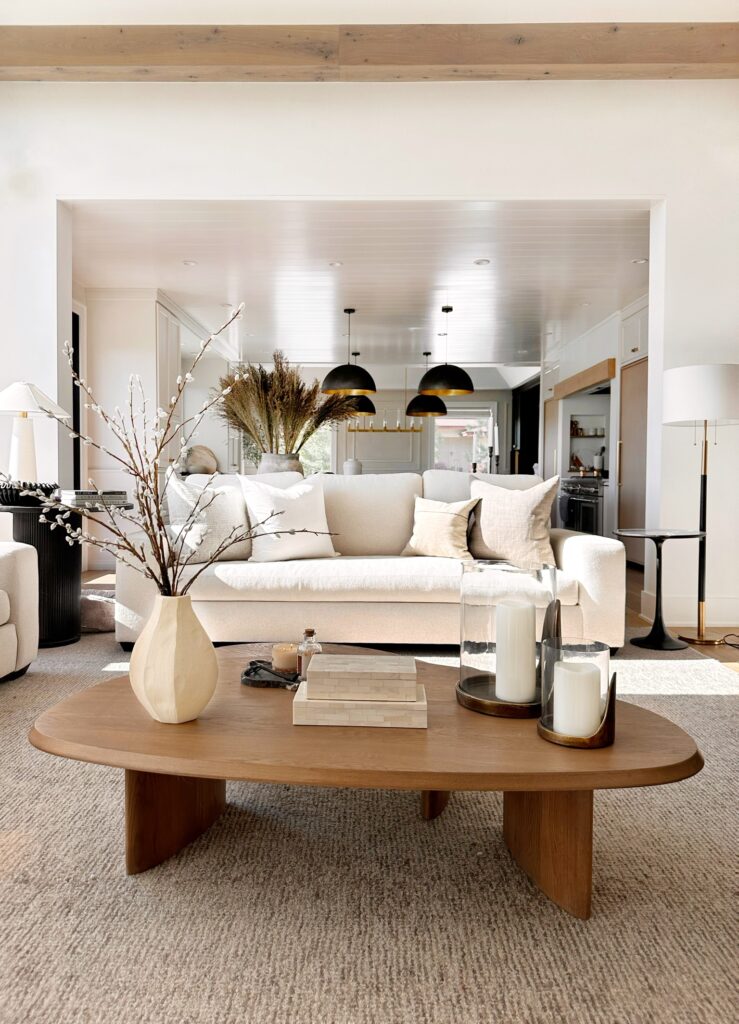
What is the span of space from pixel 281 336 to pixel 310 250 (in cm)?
357

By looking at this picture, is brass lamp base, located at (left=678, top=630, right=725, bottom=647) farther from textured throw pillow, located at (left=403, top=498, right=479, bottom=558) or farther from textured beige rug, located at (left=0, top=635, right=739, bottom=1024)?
textured beige rug, located at (left=0, top=635, right=739, bottom=1024)

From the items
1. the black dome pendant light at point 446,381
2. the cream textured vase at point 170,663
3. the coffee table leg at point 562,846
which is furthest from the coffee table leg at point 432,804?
the black dome pendant light at point 446,381

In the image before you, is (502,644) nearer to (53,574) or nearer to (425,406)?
(53,574)

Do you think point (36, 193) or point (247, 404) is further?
point (247, 404)

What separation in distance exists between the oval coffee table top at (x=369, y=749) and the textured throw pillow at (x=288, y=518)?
2100 millimetres

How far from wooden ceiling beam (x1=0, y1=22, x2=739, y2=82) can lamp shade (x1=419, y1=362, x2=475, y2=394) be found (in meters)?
3.56

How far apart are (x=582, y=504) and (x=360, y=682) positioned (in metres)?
7.58

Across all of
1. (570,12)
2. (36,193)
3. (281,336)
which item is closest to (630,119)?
(570,12)

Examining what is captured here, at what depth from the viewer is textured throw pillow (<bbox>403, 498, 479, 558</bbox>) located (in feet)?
12.7

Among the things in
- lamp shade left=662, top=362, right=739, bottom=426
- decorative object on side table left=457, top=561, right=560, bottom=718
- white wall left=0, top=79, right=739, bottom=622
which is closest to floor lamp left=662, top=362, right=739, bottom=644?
lamp shade left=662, top=362, right=739, bottom=426

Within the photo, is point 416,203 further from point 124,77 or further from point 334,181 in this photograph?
point 124,77

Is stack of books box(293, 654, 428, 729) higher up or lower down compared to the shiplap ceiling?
lower down

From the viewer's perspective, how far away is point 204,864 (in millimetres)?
1657

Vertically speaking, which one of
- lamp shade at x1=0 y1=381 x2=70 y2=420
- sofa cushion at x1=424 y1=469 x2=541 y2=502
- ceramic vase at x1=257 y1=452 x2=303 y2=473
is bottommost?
sofa cushion at x1=424 y1=469 x2=541 y2=502
